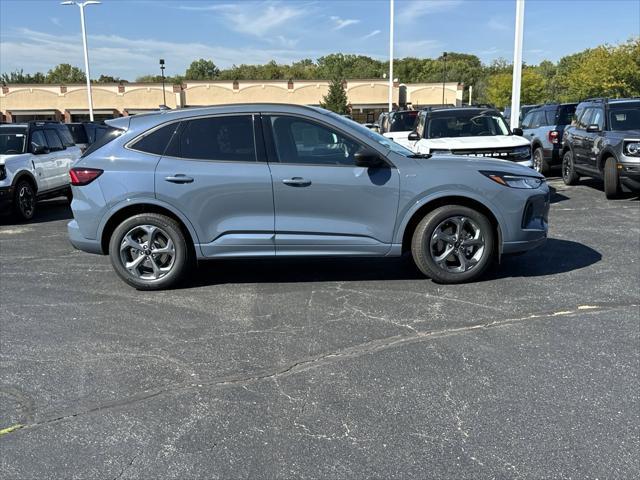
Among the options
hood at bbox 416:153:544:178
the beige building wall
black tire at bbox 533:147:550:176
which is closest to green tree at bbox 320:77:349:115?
the beige building wall

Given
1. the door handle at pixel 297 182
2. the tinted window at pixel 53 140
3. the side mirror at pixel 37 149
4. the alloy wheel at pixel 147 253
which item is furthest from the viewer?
the tinted window at pixel 53 140

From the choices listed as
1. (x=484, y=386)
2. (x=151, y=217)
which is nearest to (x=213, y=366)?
(x=484, y=386)

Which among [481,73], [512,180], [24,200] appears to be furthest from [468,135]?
[481,73]

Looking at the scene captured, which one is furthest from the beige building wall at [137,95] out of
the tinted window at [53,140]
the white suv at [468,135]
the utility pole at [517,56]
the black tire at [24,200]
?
the black tire at [24,200]

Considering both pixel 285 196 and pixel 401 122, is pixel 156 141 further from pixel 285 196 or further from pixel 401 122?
pixel 401 122

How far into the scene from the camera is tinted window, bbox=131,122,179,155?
573cm

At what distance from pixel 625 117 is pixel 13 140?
39.7 feet

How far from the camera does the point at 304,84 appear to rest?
64938 mm

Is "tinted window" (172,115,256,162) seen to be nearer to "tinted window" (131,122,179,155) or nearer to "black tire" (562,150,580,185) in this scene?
"tinted window" (131,122,179,155)

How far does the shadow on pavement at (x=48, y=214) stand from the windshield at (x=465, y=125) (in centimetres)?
730

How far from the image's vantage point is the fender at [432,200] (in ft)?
18.4

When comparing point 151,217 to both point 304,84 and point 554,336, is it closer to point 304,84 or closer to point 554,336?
point 554,336

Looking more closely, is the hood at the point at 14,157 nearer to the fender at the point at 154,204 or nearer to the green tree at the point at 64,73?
the fender at the point at 154,204

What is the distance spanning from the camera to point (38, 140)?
11.7m
